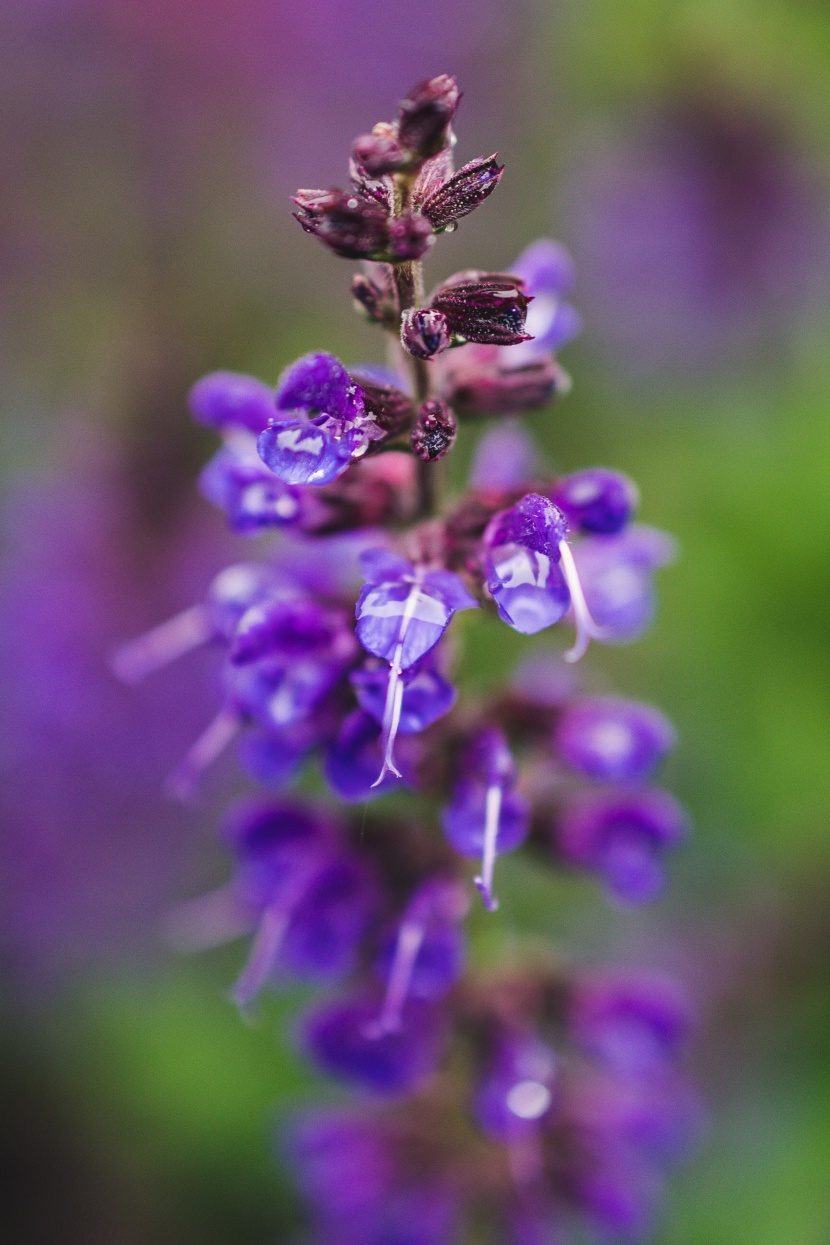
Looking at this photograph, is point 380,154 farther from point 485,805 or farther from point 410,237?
point 485,805

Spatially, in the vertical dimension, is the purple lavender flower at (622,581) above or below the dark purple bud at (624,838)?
above

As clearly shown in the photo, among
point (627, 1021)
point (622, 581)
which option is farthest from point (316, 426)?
point (627, 1021)

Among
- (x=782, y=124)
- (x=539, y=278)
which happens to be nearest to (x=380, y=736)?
(x=539, y=278)

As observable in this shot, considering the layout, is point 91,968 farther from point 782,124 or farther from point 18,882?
point 782,124

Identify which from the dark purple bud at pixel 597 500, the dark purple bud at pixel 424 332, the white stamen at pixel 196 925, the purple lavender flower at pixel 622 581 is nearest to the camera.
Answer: the dark purple bud at pixel 424 332

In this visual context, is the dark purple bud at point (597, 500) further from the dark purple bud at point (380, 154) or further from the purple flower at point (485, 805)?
the dark purple bud at point (380, 154)

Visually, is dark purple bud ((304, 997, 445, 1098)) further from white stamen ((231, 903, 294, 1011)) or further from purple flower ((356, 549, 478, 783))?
purple flower ((356, 549, 478, 783))

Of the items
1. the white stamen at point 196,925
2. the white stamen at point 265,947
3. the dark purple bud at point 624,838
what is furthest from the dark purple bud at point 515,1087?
the white stamen at point 196,925
